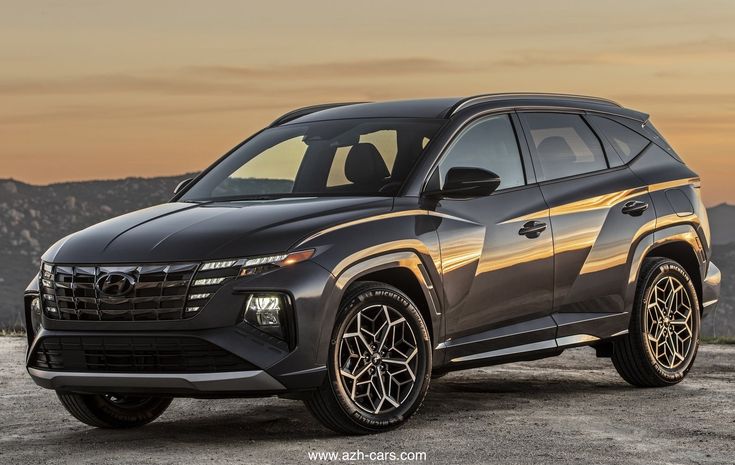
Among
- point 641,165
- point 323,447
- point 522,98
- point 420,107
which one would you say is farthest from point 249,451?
point 641,165

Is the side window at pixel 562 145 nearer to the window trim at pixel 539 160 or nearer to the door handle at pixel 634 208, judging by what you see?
the window trim at pixel 539 160

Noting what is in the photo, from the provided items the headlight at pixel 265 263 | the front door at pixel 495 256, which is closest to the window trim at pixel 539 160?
the front door at pixel 495 256

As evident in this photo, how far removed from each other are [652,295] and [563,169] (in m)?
1.30

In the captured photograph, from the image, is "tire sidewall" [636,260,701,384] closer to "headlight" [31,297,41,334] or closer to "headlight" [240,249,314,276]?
"headlight" [240,249,314,276]

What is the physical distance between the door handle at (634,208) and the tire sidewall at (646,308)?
17.2 inches

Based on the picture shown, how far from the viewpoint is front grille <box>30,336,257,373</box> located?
24.9 feet

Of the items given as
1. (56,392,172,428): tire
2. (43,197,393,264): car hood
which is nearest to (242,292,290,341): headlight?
(43,197,393,264): car hood

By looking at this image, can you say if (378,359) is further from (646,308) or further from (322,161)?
(646,308)

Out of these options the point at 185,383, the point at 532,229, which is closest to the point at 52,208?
the point at 532,229

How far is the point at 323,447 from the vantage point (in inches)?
299

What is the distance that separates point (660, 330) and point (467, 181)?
2721 millimetres

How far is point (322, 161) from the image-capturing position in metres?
9.36

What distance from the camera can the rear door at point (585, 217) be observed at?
30.9ft

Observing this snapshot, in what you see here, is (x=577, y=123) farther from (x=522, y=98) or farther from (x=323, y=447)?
(x=323, y=447)
